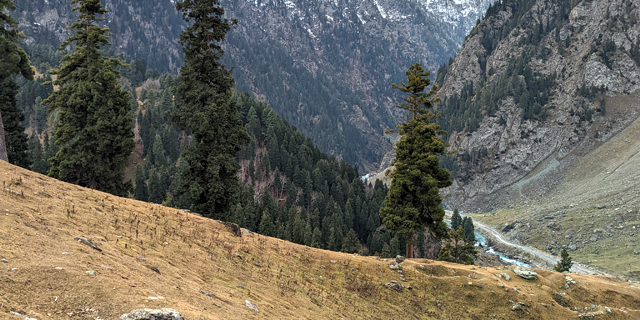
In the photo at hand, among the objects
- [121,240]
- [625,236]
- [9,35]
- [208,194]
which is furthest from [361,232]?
[121,240]

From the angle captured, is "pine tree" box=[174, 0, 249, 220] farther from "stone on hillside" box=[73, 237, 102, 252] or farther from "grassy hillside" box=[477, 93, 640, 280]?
"grassy hillside" box=[477, 93, 640, 280]

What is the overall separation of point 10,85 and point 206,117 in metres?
25.6

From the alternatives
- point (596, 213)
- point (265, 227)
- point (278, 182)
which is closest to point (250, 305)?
point (265, 227)

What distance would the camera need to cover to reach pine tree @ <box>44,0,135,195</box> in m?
37.7

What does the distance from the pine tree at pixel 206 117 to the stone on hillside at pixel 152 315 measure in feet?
81.1

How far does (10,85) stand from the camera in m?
44.8

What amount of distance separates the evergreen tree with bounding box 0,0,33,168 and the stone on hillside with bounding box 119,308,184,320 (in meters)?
24.4

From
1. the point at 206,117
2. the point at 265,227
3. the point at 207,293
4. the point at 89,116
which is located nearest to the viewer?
the point at 207,293

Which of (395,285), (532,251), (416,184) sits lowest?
(532,251)

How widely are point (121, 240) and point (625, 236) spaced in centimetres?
13747

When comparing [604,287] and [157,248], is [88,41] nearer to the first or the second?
[157,248]

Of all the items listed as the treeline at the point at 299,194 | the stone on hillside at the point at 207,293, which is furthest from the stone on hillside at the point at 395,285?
the treeline at the point at 299,194

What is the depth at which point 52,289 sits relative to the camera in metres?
11.0

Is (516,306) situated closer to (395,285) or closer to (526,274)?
(526,274)
